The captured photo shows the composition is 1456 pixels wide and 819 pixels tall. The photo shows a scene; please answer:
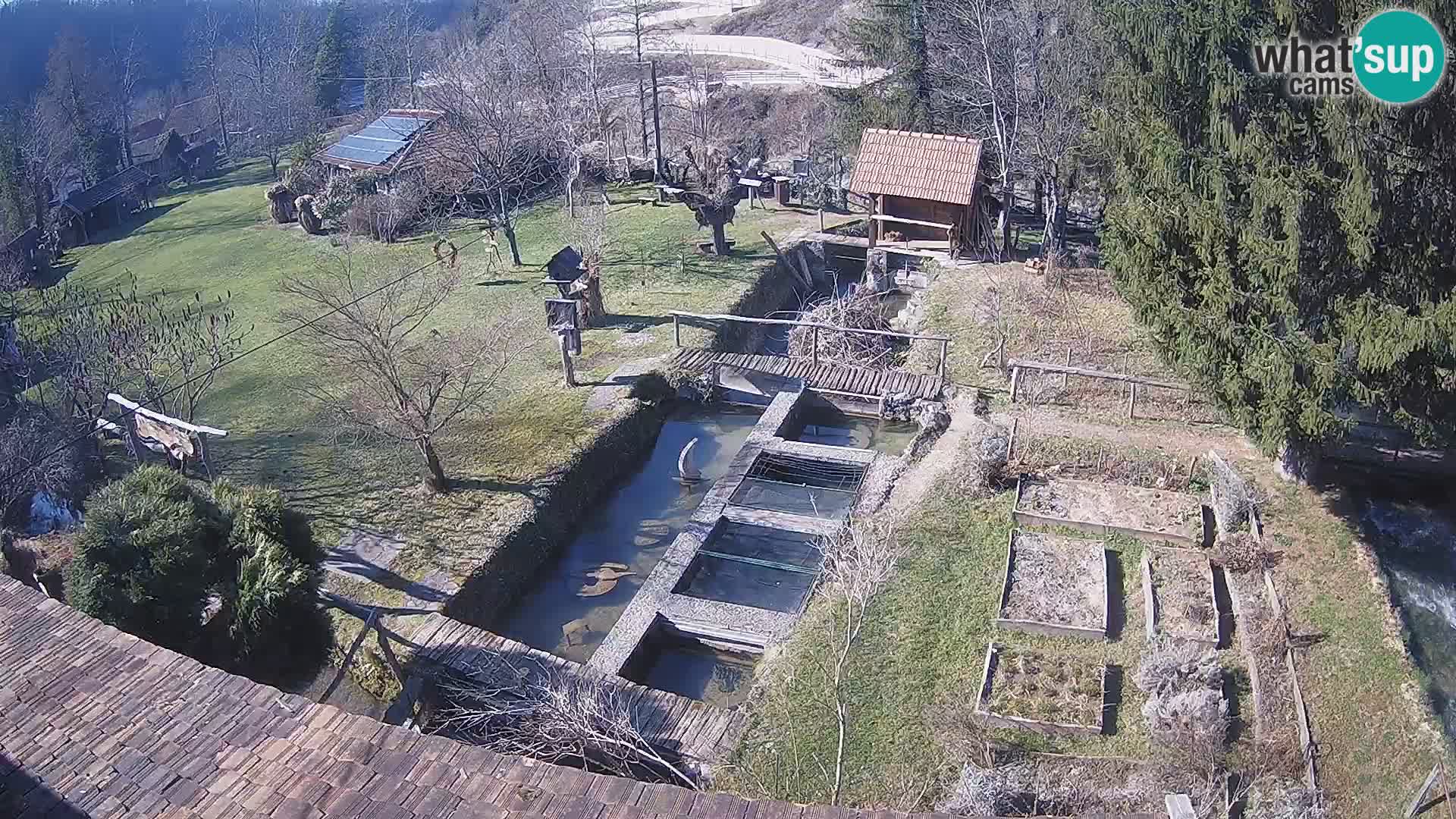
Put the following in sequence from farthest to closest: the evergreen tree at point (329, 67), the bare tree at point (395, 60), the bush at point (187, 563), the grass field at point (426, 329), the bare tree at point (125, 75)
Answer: the evergreen tree at point (329, 67) < the bare tree at point (395, 60) < the bare tree at point (125, 75) < the grass field at point (426, 329) < the bush at point (187, 563)

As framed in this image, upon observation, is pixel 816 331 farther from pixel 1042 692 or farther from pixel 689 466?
pixel 1042 692

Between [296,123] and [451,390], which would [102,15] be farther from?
[451,390]

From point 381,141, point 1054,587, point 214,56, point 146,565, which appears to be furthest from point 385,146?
point 214,56

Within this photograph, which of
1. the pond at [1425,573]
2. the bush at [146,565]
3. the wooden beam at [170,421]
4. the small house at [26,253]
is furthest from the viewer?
the small house at [26,253]

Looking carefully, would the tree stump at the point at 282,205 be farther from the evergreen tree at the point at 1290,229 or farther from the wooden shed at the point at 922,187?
the evergreen tree at the point at 1290,229

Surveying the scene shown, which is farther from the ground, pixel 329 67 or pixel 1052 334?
pixel 329 67

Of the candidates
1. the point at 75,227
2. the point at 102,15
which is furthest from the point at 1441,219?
the point at 102,15

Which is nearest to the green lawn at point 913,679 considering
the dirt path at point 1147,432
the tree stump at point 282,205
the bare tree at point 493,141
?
the dirt path at point 1147,432
